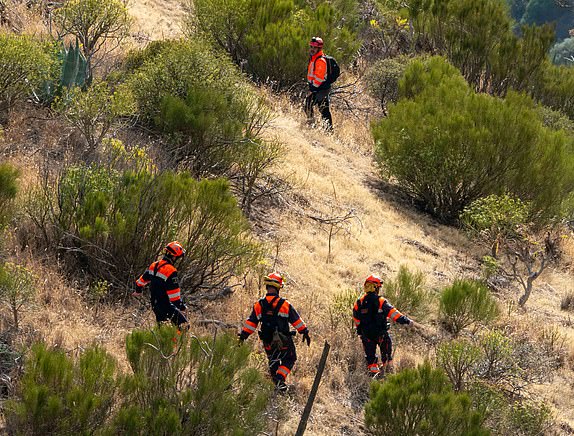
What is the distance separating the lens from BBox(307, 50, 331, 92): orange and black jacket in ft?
59.1

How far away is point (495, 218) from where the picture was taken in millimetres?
14672

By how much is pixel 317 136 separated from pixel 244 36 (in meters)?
3.86

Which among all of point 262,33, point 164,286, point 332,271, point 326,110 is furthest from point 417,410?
point 262,33

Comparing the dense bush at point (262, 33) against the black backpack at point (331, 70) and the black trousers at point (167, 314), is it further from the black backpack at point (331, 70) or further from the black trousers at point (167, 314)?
the black trousers at point (167, 314)

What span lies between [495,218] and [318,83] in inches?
199

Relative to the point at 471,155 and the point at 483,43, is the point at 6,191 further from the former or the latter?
the point at 483,43

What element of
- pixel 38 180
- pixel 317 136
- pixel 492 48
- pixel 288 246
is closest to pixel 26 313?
pixel 38 180

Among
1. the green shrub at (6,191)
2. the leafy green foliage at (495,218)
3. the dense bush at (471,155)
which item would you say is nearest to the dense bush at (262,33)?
the dense bush at (471,155)

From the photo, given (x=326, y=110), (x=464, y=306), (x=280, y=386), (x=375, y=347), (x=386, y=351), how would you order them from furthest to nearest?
Answer: (x=326, y=110)
(x=464, y=306)
(x=386, y=351)
(x=375, y=347)
(x=280, y=386)

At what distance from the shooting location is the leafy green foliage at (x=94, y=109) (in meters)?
12.6

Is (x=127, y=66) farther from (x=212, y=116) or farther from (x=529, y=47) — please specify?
(x=529, y=47)

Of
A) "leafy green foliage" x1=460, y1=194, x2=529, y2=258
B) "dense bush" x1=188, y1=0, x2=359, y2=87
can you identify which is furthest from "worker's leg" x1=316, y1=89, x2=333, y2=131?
"leafy green foliage" x1=460, y1=194, x2=529, y2=258

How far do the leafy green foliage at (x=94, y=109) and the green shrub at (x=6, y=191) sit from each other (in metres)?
2.58

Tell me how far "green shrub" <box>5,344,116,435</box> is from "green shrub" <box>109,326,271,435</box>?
0.61 feet
